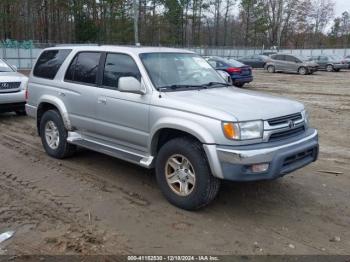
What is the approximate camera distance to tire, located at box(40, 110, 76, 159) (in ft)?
22.6

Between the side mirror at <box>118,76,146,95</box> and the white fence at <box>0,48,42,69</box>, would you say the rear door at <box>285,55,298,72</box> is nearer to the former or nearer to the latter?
the white fence at <box>0,48,42,69</box>

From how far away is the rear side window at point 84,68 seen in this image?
248 inches

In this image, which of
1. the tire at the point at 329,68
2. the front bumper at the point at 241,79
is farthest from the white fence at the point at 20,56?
the tire at the point at 329,68

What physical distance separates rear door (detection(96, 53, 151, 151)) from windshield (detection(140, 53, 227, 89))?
21 cm

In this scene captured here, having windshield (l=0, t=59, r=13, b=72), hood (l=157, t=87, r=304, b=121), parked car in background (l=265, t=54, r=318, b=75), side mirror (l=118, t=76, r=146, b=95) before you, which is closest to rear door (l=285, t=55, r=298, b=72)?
parked car in background (l=265, t=54, r=318, b=75)

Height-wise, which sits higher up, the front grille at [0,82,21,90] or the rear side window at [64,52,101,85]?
the rear side window at [64,52,101,85]

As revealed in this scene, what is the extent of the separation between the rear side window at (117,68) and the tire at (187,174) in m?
1.21

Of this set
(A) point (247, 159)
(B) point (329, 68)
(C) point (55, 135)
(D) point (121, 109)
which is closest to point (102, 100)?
(D) point (121, 109)

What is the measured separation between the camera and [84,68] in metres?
6.51

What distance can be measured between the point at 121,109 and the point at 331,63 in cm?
3492

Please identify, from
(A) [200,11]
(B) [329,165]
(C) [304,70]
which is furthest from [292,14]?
(B) [329,165]

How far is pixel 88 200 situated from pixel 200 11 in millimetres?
77215

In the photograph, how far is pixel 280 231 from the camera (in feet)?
14.9

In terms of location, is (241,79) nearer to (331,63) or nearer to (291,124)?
(291,124)
